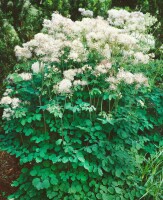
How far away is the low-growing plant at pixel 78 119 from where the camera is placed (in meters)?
3.17

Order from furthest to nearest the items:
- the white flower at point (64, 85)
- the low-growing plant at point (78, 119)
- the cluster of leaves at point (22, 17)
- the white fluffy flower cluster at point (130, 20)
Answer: the cluster of leaves at point (22, 17), the white fluffy flower cluster at point (130, 20), the low-growing plant at point (78, 119), the white flower at point (64, 85)

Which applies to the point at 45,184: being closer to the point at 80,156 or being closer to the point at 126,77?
the point at 80,156

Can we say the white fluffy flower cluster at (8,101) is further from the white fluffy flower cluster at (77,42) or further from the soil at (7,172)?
the soil at (7,172)

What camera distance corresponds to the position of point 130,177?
341 centimetres

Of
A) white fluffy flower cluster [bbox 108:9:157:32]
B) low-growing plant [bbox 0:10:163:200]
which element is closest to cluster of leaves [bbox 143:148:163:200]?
low-growing plant [bbox 0:10:163:200]

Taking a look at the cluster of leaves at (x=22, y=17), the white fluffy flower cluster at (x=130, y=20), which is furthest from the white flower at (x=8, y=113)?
the white fluffy flower cluster at (x=130, y=20)

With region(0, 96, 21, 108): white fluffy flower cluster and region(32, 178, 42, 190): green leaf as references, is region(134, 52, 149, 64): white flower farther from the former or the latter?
region(32, 178, 42, 190): green leaf

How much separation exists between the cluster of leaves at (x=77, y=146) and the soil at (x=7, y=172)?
0.23 meters

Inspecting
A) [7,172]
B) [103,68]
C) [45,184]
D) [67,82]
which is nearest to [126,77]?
[103,68]

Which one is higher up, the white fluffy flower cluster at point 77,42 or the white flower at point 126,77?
the white fluffy flower cluster at point 77,42

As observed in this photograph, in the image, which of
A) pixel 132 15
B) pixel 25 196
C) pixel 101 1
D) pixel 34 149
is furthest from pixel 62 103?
pixel 101 1

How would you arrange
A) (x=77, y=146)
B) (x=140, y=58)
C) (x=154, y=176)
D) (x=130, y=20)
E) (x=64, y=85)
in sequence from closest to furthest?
(x=64, y=85), (x=77, y=146), (x=140, y=58), (x=154, y=176), (x=130, y=20)

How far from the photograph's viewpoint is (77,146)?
330cm

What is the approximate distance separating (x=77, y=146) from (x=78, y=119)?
306 millimetres
